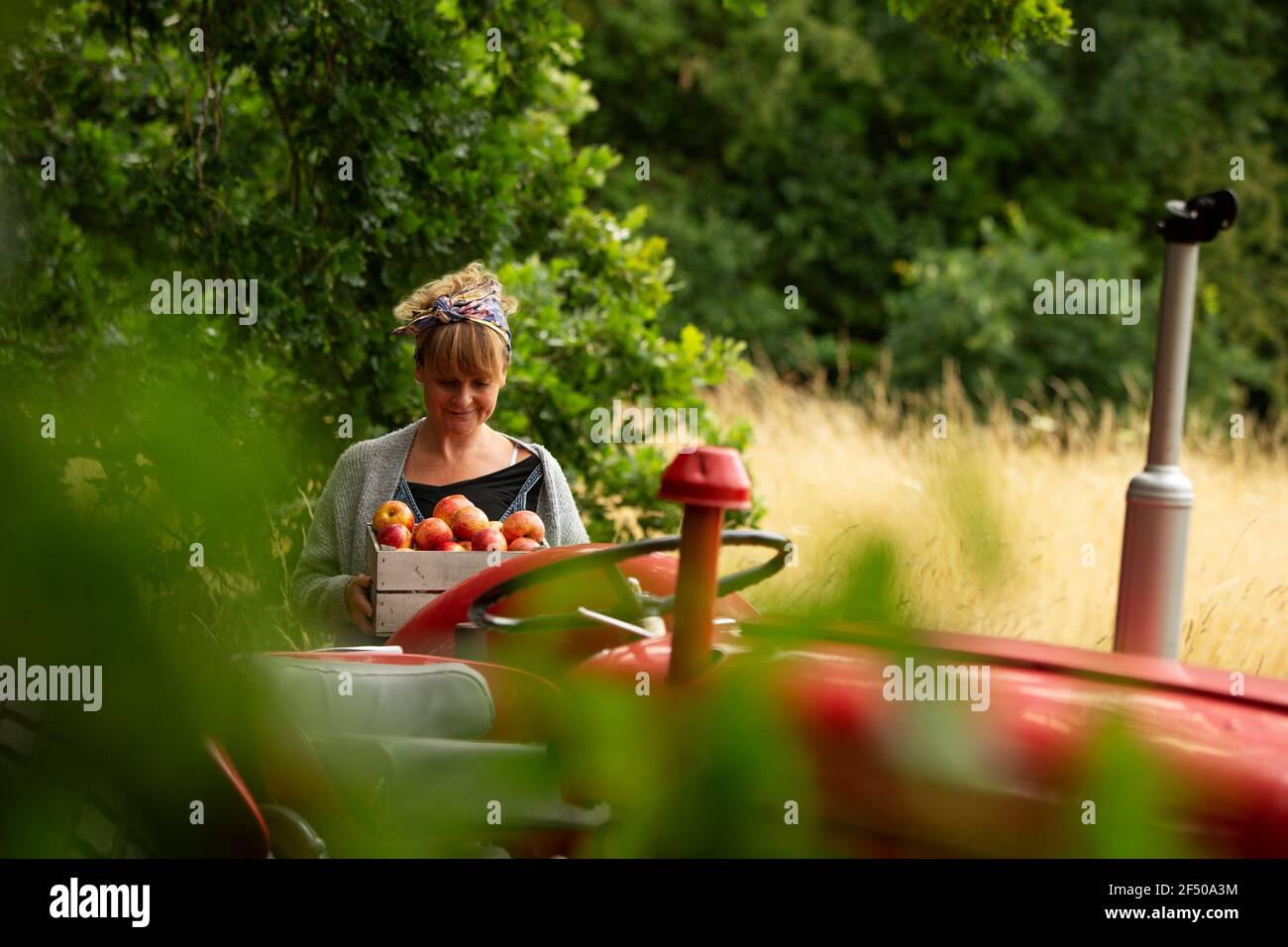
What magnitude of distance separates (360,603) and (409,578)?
0.70ft

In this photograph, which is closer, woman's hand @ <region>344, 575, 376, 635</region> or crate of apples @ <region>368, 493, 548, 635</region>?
crate of apples @ <region>368, 493, 548, 635</region>

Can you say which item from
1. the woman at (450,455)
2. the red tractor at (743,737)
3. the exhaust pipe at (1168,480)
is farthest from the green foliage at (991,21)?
the red tractor at (743,737)

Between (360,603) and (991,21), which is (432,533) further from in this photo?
(991,21)

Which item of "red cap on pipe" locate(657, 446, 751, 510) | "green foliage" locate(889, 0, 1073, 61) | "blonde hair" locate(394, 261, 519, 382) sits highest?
"green foliage" locate(889, 0, 1073, 61)

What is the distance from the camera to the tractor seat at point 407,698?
1.94 meters

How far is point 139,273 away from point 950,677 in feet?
13.4

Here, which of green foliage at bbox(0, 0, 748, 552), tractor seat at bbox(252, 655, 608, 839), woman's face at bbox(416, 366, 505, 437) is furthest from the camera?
green foliage at bbox(0, 0, 748, 552)

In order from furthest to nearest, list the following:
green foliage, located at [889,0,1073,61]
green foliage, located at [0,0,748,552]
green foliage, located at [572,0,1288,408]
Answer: green foliage, located at [572,0,1288,408], green foliage, located at [889,0,1073,61], green foliage, located at [0,0,748,552]

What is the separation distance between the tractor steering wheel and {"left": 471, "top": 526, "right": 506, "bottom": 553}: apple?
99 cm

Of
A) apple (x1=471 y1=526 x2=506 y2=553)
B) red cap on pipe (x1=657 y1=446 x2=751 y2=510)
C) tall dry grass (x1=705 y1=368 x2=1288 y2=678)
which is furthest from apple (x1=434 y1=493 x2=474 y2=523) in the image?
red cap on pipe (x1=657 y1=446 x2=751 y2=510)

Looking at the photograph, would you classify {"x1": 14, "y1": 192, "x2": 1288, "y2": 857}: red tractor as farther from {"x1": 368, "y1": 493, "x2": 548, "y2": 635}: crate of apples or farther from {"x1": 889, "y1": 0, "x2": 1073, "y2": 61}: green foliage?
{"x1": 889, "y1": 0, "x2": 1073, "y2": 61}: green foliage

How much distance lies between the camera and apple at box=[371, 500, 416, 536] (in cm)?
305
